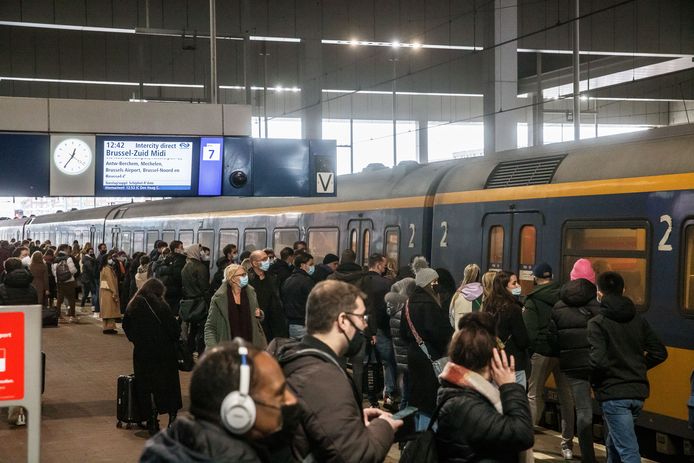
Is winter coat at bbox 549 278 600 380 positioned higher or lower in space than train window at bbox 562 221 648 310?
lower

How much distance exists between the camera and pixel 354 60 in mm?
30031

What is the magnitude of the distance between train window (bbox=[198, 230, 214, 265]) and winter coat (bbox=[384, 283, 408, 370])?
1535 centimetres

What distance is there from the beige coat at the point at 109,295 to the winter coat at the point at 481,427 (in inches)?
649

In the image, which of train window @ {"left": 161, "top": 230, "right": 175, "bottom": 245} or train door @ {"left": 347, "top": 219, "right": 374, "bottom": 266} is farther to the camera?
train window @ {"left": 161, "top": 230, "right": 175, "bottom": 245}

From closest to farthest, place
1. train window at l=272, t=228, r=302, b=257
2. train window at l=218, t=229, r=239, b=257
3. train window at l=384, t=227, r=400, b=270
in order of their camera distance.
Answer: train window at l=384, t=227, r=400, b=270 < train window at l=272, t=228, r=302, b=257 < train window at l=218, t=229, r=239, b=257

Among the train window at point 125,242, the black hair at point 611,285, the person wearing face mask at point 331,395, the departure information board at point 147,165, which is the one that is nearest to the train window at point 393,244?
the departure information board at point 147,165

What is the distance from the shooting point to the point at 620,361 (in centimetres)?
719

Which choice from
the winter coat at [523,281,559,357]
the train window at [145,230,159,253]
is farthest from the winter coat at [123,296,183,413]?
the train window at [145,230,159,253]

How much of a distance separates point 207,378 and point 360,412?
130cm

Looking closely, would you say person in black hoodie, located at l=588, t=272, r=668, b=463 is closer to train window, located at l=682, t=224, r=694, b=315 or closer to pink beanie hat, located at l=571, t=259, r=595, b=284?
pink beanie hat, located at l=571, t=259, r=595, b=284

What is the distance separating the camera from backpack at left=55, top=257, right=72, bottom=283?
22.6m

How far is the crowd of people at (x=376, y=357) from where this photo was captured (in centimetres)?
288

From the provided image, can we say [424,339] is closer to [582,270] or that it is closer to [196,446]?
[582,270]

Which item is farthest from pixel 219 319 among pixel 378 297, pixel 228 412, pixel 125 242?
pixel 125 242
